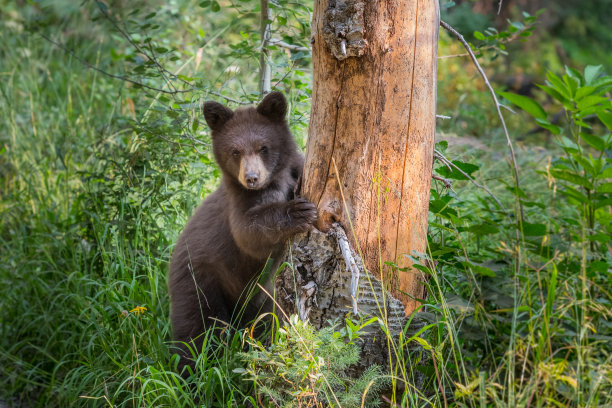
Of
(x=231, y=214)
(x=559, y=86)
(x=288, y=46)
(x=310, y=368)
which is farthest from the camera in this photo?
(x=288, y=46)

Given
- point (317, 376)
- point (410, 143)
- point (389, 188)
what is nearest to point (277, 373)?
point (317, 376)

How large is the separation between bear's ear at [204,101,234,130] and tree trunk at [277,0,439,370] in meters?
1.03

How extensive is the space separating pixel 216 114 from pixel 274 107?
1.27 ft

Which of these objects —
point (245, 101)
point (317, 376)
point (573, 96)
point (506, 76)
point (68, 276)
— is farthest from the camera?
point (506, 76)

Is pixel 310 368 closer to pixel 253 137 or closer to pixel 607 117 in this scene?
pixel 253 137

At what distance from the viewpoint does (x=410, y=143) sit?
2875 millimetres

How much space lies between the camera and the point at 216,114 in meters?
3.94

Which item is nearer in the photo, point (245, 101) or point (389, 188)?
point (389, 188)

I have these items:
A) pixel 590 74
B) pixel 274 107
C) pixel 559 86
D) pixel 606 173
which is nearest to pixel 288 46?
pixel 274 107

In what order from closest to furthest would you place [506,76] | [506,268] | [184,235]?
1. [506,268]
2. [184,235]
3. [506,76]

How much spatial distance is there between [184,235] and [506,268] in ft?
6.86

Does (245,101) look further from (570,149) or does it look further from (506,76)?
(506,76)

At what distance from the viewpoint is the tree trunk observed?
9.07 ft

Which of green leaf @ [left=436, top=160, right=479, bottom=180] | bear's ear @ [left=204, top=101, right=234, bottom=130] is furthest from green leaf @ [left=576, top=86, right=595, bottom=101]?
bear's ear @ [left=204, top=101, right=234, bottom=130]
